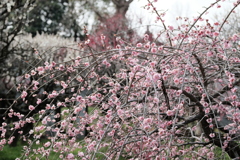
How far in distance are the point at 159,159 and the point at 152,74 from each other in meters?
0.60

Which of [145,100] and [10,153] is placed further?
[10,153]

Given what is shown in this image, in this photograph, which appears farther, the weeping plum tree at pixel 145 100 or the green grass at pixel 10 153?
the green grass at pixel 10 153

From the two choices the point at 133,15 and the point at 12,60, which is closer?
the point at 12,60

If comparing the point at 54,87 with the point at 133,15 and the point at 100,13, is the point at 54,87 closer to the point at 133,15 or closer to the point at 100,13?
the point at 133,15

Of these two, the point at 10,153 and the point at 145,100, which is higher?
the point at 145,100

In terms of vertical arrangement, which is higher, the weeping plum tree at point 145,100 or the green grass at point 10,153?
the weeping plum tree at point 145,100

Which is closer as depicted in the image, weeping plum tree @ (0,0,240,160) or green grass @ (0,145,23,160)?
weeping plum tree @ (0,0,240,160)

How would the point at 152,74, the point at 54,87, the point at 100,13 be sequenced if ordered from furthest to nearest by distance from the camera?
the point at 100,13 < the point at 54,87 < the point at 152,74

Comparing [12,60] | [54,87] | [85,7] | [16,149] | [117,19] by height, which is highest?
[85,7]

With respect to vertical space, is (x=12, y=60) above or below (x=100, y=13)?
below

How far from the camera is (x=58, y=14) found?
1766cm

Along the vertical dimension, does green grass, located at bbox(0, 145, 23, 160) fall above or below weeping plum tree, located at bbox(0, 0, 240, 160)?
below

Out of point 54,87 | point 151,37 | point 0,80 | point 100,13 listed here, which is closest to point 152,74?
point 54,87

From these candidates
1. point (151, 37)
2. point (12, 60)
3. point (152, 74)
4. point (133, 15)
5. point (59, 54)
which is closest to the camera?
point (152, 74)
